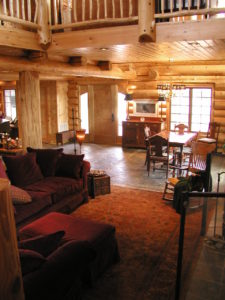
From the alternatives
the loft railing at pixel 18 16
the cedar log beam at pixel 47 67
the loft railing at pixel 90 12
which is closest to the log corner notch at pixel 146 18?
the loft railing at pixel 90 12

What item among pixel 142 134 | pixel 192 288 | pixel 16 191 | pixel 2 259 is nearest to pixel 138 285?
pixel 192 288

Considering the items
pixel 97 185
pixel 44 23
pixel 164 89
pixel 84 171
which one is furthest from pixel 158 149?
pixel 44 23

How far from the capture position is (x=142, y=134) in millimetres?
10688

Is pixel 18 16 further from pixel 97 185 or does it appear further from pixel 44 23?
pixel 97 185

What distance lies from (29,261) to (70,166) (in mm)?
3311

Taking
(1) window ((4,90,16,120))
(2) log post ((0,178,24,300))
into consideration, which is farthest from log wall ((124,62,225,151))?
(2) log post ((0,178,24,300))

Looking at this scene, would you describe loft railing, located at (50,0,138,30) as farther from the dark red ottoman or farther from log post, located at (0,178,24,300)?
log post, located at (0,178,24,300)

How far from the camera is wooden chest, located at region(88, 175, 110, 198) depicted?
604 cm

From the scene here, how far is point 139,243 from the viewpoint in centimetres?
426

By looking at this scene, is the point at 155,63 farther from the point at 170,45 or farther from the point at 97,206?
the point at 97,206

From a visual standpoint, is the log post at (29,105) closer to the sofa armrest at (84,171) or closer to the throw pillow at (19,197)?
the sofa armrest at (84,171)

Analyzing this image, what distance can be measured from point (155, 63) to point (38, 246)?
8917 mm

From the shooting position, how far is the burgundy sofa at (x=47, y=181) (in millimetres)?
4512

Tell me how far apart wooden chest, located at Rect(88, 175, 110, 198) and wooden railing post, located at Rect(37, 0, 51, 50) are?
2.65 metres
